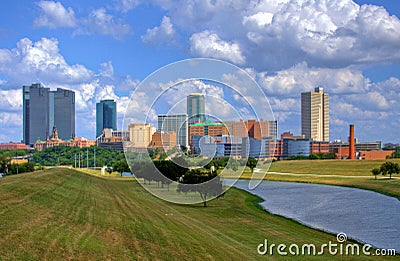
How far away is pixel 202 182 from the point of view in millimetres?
54031

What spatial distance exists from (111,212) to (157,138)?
277 inches

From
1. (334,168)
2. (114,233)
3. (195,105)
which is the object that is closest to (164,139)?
(195,105)

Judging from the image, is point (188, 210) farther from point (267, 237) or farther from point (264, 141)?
point (267, 237)

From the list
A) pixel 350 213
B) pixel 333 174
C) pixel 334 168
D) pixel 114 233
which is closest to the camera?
pixel 114 233

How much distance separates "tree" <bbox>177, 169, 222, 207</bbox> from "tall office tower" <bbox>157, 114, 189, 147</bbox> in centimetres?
1010

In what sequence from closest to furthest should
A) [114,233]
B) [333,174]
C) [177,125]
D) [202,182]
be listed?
[114,233] → [177,125] → [202,182] → [333,174]

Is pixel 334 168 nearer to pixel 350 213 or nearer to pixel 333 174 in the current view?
pixel 333 174

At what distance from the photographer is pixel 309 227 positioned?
40.8m

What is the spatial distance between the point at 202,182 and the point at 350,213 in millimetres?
15890

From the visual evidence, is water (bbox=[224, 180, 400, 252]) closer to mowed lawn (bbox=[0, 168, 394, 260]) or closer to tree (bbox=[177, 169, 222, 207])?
mowed lawn (bbox=[0, 168, 394, 260])

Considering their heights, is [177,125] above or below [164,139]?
above

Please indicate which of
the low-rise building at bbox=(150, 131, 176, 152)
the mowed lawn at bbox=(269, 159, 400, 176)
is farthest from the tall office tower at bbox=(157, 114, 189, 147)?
the mowed lawn at bbox=(269, 159, 400, 176)

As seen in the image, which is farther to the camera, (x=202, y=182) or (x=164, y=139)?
(x=202, y=182)

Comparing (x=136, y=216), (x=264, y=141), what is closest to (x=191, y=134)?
(x=264, y=141)
